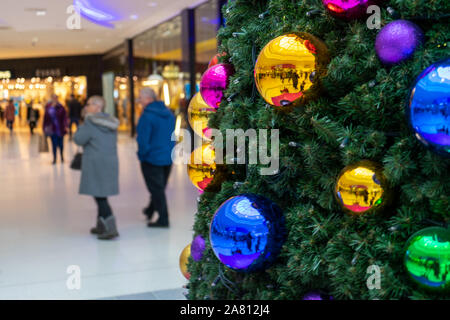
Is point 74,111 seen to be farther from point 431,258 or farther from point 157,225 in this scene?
point 431,258

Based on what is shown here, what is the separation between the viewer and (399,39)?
125 centimetres

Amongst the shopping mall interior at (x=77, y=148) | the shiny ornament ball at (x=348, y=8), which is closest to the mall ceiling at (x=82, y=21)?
the shopping mall interior at (x=77, y=148)

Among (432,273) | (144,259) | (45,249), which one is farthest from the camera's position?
(45,249)

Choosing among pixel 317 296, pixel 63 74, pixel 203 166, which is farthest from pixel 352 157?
pixel 63 74

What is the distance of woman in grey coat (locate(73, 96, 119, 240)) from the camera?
520 cm

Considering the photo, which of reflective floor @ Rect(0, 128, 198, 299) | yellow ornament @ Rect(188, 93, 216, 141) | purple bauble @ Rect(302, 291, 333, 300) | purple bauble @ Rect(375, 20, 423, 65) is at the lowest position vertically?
reflective floor @ Rect(0, 128, 198, 299)

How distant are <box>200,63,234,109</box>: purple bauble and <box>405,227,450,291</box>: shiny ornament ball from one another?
0.95m

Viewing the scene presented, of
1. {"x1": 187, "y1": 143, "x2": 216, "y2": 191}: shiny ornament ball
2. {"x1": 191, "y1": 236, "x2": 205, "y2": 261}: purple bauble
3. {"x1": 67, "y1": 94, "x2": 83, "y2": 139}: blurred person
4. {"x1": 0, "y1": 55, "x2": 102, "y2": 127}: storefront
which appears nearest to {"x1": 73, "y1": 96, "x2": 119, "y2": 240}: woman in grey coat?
{"x1": 191, "y1": 236, "x2": 205, "y2": 261}: purple bauble

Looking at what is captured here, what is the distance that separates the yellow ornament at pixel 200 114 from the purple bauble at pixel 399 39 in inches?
36.8

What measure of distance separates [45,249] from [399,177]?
14.3ft

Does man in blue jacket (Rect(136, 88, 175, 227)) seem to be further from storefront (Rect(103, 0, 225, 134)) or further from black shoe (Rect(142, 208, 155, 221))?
storefront (Rect(103, 0, 225, 134))

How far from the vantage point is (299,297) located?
159 centimetres
